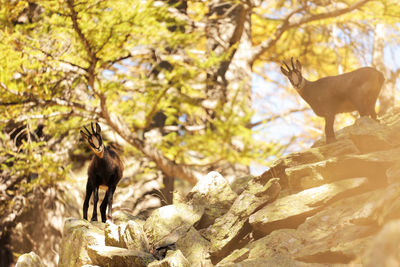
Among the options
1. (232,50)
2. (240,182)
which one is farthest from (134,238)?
(232,50)

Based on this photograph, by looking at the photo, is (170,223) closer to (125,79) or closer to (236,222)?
(236,222)

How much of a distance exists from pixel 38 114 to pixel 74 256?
5191 millimetres

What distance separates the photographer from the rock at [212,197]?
5.86 m

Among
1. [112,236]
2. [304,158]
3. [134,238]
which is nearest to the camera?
[134,238]

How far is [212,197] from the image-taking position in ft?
20.4

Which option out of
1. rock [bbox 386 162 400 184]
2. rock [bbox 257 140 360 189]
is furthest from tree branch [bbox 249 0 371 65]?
rock [bbox 386 162 400 184]

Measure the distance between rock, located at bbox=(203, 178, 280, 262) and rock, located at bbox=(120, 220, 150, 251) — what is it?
0.77 meters

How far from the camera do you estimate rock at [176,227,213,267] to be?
16.4 feet

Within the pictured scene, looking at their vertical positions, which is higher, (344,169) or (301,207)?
(344,169)

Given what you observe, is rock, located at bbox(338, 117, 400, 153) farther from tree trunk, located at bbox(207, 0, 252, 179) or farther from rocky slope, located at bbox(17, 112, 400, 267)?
tree trunk, located at bbox(207, 0, 252, 179)

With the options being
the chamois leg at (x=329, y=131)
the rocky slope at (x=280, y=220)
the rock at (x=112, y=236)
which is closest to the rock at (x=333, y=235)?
the rocky slope at (x=280, y=220)

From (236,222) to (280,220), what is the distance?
68cm

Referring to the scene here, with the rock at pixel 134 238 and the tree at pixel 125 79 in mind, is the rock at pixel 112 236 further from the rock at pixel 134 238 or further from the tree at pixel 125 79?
the tree at pixel 125 79

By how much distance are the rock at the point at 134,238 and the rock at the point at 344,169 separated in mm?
1904
